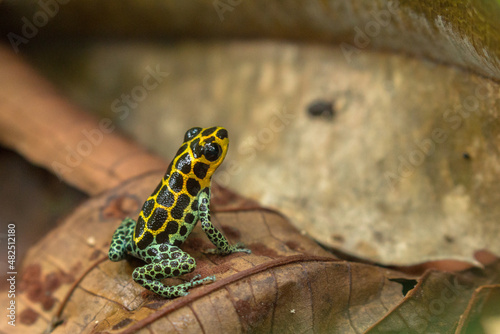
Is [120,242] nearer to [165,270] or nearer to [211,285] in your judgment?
[165,270]

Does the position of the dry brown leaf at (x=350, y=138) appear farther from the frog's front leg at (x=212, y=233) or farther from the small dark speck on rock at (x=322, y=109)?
the frog's front leg at (x=212, y=233)

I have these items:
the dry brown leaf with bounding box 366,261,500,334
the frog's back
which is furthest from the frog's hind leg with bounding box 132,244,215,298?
the dry brown leaf with bounding box 366,261,500,334

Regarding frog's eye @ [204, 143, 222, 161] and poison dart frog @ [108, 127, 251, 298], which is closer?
poison dart frog @ [108, 127, 251, 298]

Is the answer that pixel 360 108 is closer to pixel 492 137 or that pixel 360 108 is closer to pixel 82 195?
pixel 492 137

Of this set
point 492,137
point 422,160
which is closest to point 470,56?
point 492,137

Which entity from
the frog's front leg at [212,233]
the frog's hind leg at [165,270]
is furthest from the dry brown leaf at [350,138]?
the frog's hind leg at [165,270]

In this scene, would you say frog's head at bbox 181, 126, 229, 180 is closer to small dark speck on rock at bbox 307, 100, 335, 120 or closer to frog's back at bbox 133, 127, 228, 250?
frog's back at bbox 133, 127, 228, 250

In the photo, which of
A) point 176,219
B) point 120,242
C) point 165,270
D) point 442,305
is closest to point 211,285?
point 165,270
